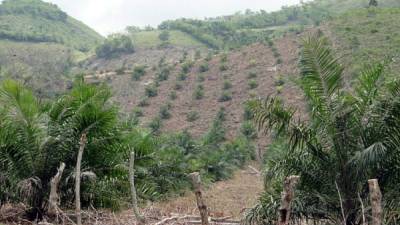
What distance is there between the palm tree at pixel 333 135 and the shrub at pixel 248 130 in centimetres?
2354

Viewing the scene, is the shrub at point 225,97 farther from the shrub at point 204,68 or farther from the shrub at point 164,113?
the shrub at point 204,68

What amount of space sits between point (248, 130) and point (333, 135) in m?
24.4

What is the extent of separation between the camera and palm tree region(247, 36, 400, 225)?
26.1ft

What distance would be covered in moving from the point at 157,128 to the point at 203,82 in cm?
889

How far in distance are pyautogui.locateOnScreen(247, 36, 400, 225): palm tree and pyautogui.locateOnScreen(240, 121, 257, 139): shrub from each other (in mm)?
23537

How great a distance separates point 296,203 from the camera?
828 centimetres

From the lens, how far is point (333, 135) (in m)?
8.20

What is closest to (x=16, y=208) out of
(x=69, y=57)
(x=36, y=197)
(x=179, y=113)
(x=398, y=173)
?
(x=36, y=197)

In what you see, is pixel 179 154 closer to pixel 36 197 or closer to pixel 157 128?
pixel 36 197

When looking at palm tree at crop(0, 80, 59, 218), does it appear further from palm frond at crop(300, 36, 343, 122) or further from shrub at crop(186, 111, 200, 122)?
shrub at crop(186, 111, 200, 122)

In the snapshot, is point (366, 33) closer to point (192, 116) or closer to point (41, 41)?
point (192, 116)

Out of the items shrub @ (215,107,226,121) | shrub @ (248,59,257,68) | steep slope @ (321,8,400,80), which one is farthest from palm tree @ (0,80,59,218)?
shrub @ (248,59,257,68)

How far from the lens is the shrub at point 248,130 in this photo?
106 ft

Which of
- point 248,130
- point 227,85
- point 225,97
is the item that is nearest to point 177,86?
point 227,85
